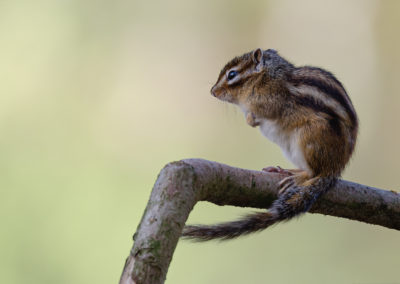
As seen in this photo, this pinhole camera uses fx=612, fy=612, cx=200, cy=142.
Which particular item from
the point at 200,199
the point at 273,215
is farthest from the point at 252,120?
the point at 200,199

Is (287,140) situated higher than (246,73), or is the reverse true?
(246,73)

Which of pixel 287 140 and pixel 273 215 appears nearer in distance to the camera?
pixel 273 215

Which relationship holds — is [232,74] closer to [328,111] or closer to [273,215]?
[328,111]

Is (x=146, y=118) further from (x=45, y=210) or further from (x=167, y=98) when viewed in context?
(x=45, y=210)

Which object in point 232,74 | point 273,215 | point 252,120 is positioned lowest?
point 273,215

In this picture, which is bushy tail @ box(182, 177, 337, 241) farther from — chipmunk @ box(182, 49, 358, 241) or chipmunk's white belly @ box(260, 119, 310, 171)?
chipmunk's white belly @ box(260, 119, 310, 171)

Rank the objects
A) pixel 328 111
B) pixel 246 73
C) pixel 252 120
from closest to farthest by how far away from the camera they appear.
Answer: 1. pixel 328 111
2. pixel 252 120
3. pixel 246 73
